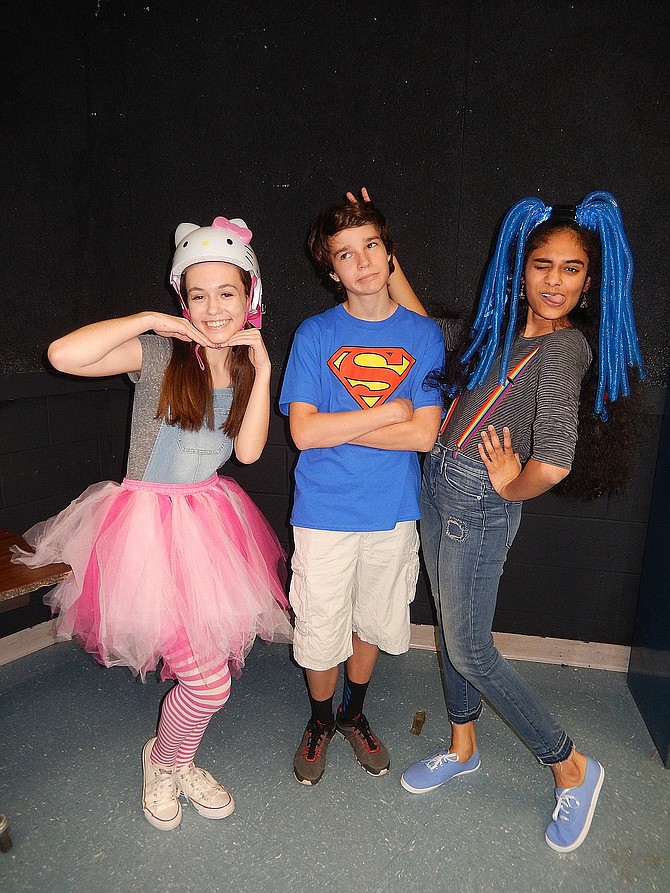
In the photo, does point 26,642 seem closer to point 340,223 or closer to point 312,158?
point 340,223

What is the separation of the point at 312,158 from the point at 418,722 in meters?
2.37

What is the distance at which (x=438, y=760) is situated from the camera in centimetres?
212

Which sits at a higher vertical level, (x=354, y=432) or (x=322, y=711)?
(x=354, y=432)

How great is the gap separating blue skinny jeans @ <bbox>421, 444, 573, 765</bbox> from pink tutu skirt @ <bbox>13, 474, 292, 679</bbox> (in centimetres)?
60

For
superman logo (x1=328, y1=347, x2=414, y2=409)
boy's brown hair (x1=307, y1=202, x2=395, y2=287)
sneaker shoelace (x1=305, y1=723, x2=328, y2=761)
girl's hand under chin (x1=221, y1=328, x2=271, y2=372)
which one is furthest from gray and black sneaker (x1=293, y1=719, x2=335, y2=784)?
boy's brown hair (x1=307, y1=202, x2=395, y2=287)

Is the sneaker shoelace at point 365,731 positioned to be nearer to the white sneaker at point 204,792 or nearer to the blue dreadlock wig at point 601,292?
the white sneaker at point 204,792

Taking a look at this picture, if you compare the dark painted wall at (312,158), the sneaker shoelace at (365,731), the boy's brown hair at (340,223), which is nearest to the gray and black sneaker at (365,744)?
the sneaker shoelace at (365,731)

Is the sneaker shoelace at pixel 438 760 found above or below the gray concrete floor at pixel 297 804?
above

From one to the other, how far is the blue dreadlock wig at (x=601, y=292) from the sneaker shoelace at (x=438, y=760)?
130 centimetres

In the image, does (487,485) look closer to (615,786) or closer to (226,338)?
(226,338)

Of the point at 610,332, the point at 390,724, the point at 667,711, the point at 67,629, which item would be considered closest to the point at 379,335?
the point at 610,332

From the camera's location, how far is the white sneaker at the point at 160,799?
190cm

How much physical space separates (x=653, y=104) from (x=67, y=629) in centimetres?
277

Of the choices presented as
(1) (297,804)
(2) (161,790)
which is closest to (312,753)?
(1) (297,804)
